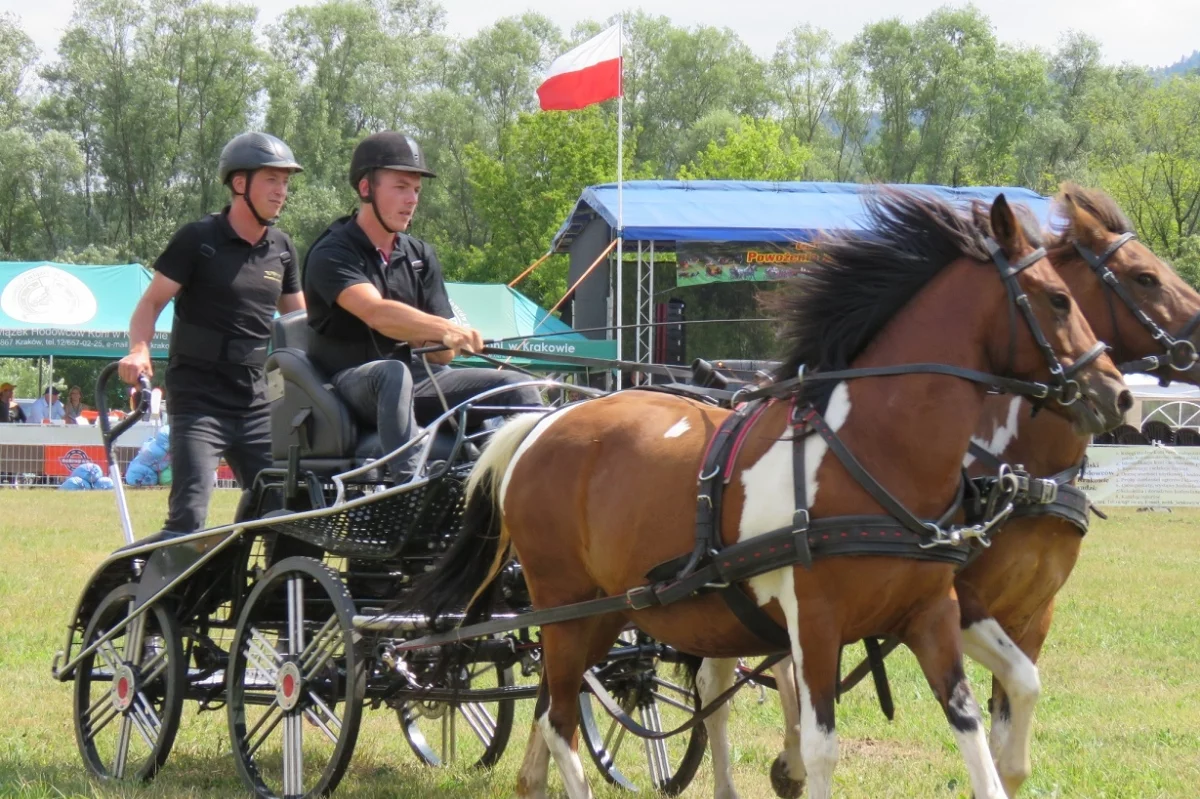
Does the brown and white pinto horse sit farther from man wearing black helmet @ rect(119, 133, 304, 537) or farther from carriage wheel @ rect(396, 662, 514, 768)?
man wearing black helmet @ rect(119, 133, 304, 537)

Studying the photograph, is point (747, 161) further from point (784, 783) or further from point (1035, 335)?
point (1035, 335)

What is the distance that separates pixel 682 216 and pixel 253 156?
562 inches

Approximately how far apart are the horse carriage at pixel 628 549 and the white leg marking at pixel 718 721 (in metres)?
0.01

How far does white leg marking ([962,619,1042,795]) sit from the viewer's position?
4.23 metres

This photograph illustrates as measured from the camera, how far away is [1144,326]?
4508 mm

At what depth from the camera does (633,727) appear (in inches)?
189

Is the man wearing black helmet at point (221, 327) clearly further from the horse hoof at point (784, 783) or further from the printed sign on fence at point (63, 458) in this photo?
the printed sign on fence at point (63, 458)

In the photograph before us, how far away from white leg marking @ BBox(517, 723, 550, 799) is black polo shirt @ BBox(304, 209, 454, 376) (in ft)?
5.42

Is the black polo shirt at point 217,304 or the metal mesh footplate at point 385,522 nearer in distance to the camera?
the metal mesh footplate at point 385,522

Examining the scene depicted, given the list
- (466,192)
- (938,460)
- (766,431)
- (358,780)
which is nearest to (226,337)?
(358,780)

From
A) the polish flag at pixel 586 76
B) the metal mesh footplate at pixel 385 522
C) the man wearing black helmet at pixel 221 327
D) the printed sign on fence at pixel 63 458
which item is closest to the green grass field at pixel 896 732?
the metal mesh footplate at pixel 385 522

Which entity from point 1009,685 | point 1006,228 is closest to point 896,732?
point 1009,685

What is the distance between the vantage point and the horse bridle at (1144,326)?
447cm

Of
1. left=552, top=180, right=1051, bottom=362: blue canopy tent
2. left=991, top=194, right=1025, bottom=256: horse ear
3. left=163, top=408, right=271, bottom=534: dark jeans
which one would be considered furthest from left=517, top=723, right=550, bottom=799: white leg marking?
left=552, top=180, right=1051, bottom=362: blue canopy tent
